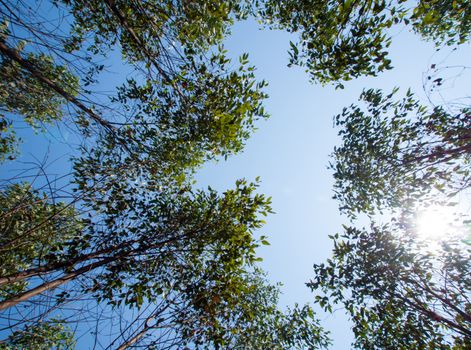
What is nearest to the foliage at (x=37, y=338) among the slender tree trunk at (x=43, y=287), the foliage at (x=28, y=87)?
the slender tree trunk at (x=43, y=287)

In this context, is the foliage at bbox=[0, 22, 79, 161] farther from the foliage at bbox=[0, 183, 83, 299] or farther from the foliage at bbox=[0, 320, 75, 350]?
the foliage at bbox=[0, 320, 75, 350]

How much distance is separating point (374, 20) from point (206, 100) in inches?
169

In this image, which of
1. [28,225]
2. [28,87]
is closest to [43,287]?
[28,225]

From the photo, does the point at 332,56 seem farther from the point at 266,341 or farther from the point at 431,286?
the point at 266,341

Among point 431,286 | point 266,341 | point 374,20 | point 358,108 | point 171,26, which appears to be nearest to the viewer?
point 374,20

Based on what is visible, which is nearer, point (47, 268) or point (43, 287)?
point (43, 287)

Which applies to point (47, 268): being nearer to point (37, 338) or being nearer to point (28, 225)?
point (28, 225)

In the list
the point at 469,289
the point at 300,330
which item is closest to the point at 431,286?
the point at 469,289

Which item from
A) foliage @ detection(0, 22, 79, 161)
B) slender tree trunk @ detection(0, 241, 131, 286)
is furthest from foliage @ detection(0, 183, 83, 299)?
foliage @ detection(0, 22, 79, 161)

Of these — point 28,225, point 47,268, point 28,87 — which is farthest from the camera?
point 28,225

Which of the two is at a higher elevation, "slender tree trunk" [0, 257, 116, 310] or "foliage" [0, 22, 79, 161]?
"foliage" [0, 22, 79, 161]

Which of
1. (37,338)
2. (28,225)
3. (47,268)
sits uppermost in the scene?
(28,225)

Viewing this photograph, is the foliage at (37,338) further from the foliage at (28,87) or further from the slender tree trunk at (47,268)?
the foliage at (28,87)

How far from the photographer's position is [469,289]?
5137mm
